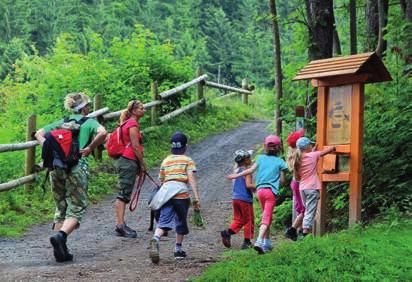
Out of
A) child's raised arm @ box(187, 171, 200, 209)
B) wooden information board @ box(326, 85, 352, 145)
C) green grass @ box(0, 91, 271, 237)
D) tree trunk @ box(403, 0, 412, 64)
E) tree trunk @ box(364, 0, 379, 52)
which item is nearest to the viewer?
child's raised arm @ box(187, 171, 200, 209)

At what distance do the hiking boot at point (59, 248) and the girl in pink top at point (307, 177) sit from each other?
291cm

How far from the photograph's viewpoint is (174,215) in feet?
24.1

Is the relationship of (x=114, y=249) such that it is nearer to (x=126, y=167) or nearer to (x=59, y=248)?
(x=59, y=248)

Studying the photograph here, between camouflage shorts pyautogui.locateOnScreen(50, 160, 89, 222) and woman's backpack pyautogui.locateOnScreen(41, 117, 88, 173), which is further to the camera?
camouflage shorts pyautogui.locateOnScreen(50, 160, 89, 222)

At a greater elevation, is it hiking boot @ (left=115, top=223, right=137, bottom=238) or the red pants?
the red pants

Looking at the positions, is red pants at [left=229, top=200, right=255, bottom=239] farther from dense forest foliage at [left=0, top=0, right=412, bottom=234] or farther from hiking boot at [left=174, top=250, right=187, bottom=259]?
dense forest foliage at [left=0, top=0, right=412, bottom=234]

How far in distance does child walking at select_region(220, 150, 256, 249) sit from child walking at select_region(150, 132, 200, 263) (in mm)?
939

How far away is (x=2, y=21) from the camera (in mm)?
50469

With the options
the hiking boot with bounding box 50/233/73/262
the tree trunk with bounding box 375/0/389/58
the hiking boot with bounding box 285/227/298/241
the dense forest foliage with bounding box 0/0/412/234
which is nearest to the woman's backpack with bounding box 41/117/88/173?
the hiking boot with bounding box 50/233/73/262

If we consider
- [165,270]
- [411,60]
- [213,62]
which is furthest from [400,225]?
[213,62]

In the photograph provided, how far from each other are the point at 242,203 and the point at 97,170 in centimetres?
580

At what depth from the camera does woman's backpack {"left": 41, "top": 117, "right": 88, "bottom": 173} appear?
7285 millimetres

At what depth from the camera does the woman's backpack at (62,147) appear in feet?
23.9

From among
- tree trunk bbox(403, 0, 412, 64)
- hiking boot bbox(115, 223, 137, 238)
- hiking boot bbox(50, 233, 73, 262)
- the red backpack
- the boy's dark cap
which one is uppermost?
tree trunk bbox(403, 0, 412, 64)
